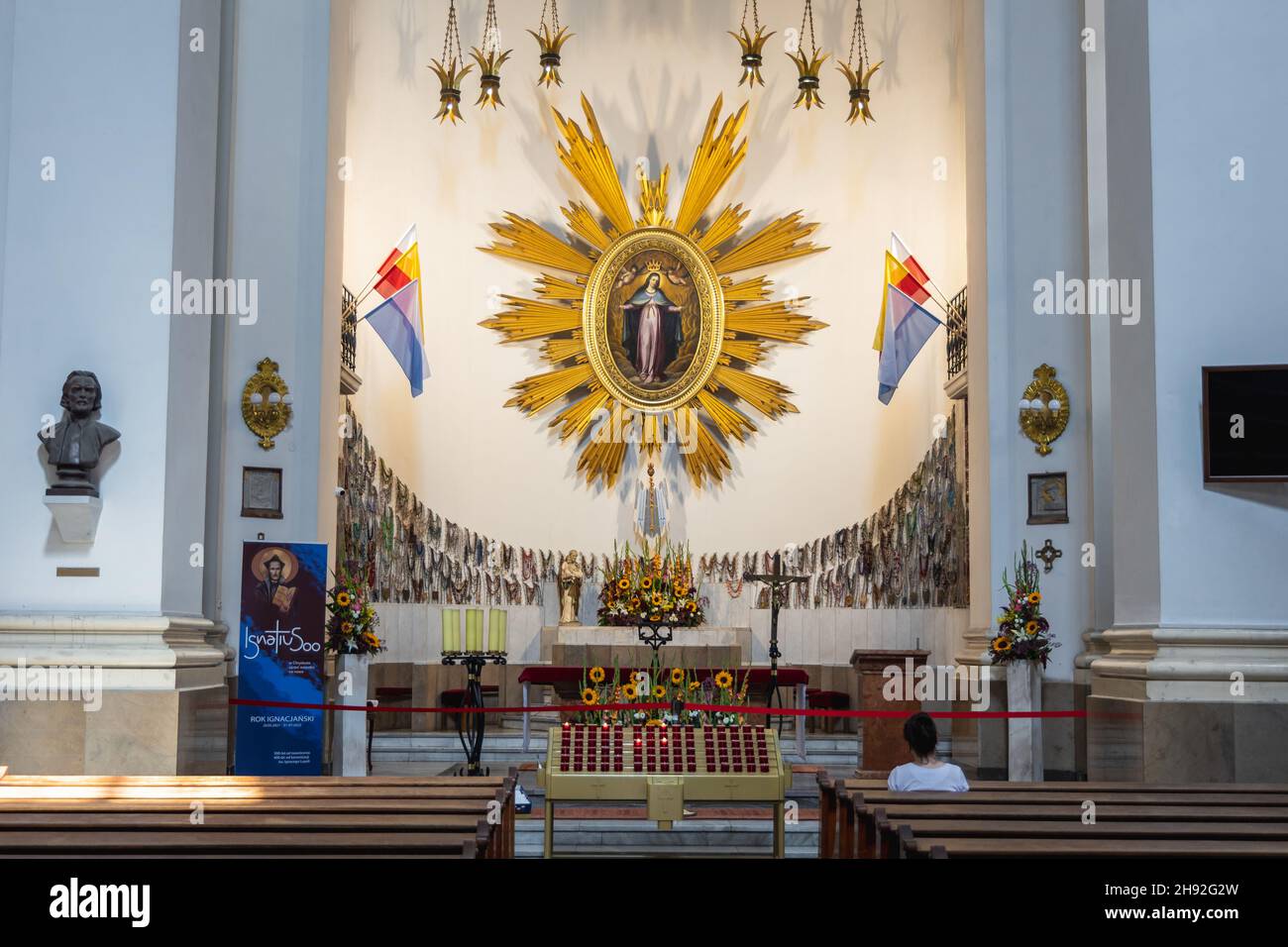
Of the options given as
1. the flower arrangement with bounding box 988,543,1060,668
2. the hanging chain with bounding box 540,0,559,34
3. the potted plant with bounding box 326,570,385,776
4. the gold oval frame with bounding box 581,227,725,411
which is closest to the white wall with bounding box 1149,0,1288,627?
the flower arrangement with bounding box 988,543,1060,668

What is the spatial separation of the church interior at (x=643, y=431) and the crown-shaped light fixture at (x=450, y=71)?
0.17 m

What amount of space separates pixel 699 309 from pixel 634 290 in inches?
34.9

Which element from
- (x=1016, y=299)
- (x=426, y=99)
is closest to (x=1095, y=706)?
(x=1016, y=299)

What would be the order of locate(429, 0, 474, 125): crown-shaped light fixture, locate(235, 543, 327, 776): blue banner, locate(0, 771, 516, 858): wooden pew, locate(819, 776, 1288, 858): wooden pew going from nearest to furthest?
locate(0, 771, 516, 858): wooden pew
locate(819, 776, 1288, 858): wooden pew
locate(235, 543, 327, 776): blue banner
locate(429, 0, 474, 125): crown-shaped light fixture

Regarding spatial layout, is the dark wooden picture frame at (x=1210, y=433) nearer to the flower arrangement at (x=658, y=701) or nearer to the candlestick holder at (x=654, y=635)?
the flower arrangement at (x=658, y=701)

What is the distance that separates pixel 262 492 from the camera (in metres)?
11.2

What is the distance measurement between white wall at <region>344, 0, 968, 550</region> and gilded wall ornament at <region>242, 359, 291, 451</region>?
5.35 metres

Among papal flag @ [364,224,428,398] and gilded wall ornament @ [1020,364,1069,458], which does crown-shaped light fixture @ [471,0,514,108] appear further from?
gilded wall ornament @ [1020,364,1069,458]

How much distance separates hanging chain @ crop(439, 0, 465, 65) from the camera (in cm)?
1708

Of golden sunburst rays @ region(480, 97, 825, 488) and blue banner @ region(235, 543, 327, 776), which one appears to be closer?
blue banner @ region(235, 543, 327, 776)

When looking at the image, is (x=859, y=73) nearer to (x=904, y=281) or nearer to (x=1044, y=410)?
(x=904, y=281)

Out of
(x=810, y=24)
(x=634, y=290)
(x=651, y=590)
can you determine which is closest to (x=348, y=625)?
(x=651, y=590)

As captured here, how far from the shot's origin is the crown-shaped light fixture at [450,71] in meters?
15.7
